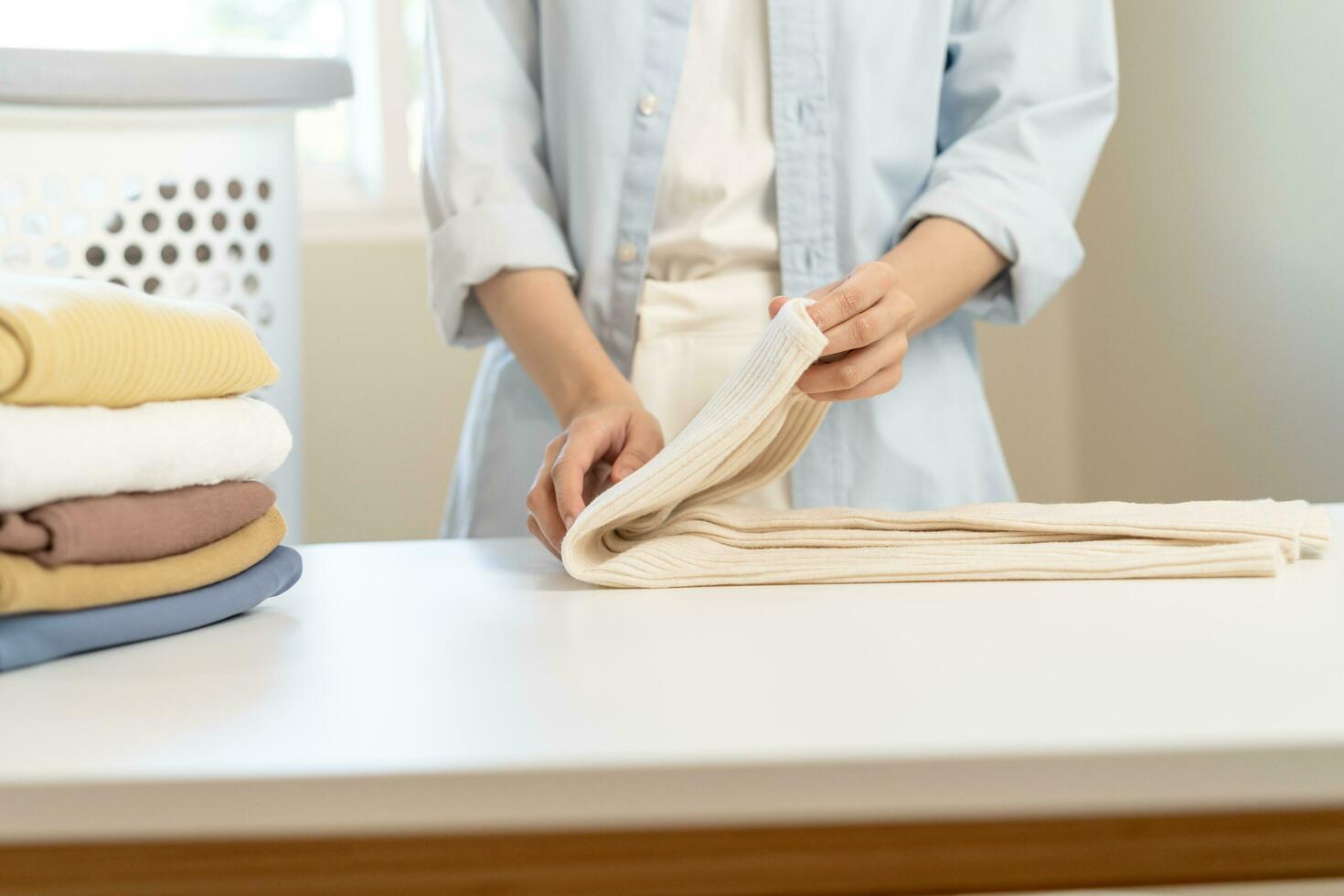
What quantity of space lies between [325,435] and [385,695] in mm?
1552

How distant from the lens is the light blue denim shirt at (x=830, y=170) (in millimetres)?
886

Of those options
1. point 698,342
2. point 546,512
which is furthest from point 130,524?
point 698,342

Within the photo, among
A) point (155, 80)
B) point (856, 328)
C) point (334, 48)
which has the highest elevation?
point (334, 48)

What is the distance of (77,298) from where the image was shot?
0.45 meters

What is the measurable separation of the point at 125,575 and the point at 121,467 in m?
0.04

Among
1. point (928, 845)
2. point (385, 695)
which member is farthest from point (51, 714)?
point (928, 845)

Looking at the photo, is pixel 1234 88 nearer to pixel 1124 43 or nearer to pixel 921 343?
pixel 1124 43

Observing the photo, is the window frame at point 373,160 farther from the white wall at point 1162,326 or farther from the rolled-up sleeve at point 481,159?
the rolled-up sleeve at point 481,159

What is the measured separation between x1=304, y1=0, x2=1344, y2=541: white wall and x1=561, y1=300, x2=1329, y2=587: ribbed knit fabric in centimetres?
56

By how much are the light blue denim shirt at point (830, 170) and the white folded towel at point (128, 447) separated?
37 cm

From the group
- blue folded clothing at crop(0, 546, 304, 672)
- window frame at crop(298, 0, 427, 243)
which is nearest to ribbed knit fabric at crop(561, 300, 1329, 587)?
blue folded clothing at crop(0, 546, 304, 672)

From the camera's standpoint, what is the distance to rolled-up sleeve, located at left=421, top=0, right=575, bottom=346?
2.92 feet

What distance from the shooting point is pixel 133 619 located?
1.57 feet

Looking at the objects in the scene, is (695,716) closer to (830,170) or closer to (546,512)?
(546,512)
